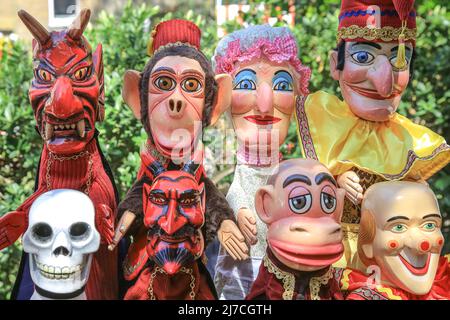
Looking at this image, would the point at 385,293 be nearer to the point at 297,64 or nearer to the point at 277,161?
the point at 277,161

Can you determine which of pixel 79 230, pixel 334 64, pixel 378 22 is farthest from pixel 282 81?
pixel 79 230

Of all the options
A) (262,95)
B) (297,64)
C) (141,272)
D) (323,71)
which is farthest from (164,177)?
(323,71)

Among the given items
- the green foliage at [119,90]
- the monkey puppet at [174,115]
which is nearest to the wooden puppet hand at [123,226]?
the monkey puppet at [174,115]

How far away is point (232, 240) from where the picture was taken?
249 cm

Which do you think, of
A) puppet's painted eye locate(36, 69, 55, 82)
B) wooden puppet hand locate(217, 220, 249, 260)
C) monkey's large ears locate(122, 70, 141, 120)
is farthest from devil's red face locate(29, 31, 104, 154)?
wooden puppet hand locate(217, 220, 249, 260)

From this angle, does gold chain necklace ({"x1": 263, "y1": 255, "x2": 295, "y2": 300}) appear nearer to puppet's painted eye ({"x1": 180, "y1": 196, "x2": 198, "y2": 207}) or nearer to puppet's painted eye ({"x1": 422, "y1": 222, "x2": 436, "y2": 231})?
puppet's painted eye ({"x1": 180, "y1": 196, "x2": 198, "y2": 207})

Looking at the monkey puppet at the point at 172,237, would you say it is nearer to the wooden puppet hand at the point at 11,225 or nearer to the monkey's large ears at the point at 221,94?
the monkey's large ears at the point at 221,94

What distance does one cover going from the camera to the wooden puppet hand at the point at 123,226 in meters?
2.40

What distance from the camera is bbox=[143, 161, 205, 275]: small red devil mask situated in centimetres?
230

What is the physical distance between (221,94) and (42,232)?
0.75m

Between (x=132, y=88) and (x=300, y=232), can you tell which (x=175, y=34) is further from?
Answer: (x=300, y=232)

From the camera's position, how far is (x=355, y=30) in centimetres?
271

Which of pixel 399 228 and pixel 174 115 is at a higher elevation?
pixel 174 115
